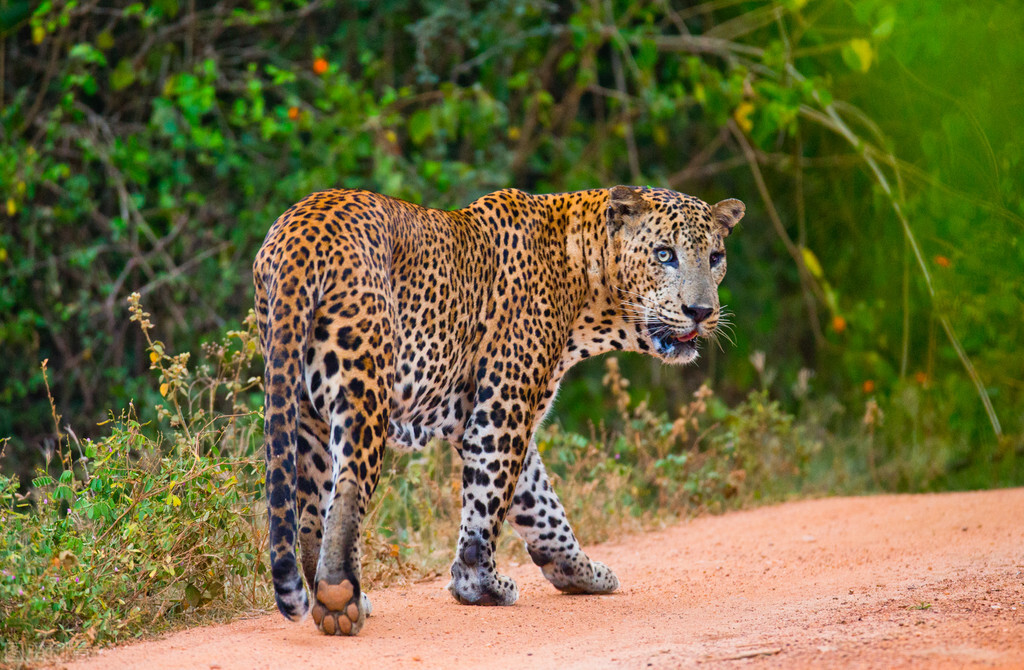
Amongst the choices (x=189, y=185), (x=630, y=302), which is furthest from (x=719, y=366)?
(x=630, y=302)

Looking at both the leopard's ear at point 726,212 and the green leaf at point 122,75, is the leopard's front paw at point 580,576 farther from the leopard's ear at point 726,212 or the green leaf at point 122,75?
the green leaf at point 122,75

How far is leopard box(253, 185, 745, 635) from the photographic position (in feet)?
14.2

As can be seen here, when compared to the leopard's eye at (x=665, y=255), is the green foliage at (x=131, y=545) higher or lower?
lower

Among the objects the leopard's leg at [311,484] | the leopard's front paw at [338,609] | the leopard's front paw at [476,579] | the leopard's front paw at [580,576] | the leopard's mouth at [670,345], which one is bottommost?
the leopard's front paw at [580,576]

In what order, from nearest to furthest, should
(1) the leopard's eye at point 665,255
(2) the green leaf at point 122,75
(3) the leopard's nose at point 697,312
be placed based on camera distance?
(3) the leopard's nose at point 697,312
(1) the leopard's eye at point 665,255
(2) the green leaf at point 122,75

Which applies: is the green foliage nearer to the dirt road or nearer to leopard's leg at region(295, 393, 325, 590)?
the dirt road

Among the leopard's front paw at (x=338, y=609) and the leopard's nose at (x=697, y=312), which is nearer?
the leopard's front paw at (x=338, y=609)

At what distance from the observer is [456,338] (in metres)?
5.12

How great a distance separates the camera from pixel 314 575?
4.68 m

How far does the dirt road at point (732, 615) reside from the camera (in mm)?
3984

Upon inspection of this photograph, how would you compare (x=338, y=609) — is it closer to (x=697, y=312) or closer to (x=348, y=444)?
(x=348, y=444)

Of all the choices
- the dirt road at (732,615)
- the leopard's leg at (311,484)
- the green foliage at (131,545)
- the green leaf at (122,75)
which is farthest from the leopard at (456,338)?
the green leaf at (122,75)

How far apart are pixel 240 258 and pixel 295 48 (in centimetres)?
232

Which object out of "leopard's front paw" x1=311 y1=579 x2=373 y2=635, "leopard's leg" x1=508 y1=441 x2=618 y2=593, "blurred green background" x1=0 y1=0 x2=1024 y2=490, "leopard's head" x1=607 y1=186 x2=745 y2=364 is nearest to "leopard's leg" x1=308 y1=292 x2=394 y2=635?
"leopard's front paw" x1=311 y1=579 x2=373 y2=635
